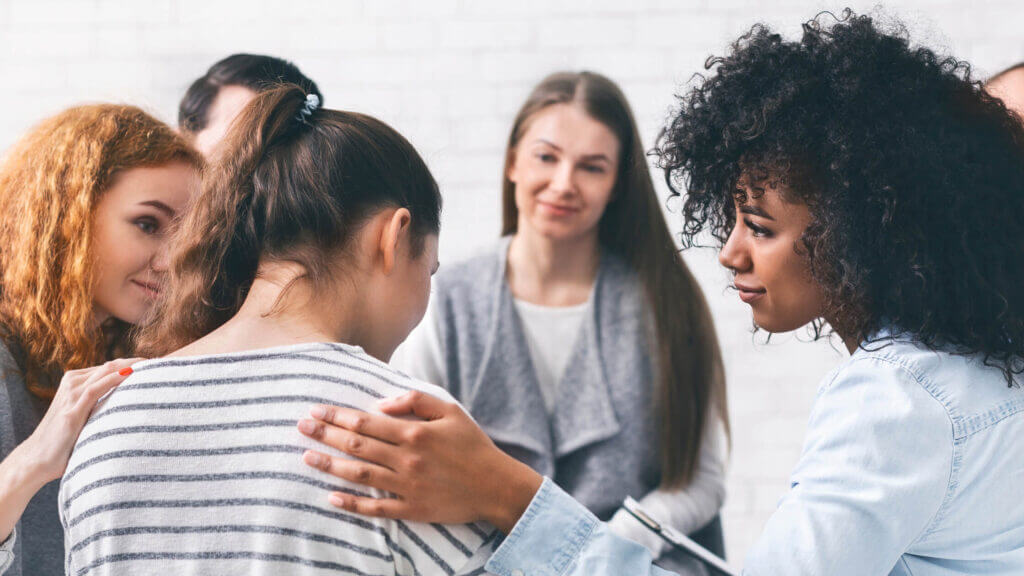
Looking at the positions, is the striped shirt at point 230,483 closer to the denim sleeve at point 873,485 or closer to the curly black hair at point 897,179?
the denim sleeve at point 873,485

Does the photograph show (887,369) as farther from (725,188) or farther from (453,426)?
(453,426)

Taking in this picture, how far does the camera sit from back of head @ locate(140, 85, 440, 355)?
0.94 meters

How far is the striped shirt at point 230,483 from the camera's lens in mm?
811

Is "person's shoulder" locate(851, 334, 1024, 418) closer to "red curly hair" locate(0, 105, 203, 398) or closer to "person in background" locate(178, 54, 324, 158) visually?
"red curly hair" locate(0, 105, 203, 398)

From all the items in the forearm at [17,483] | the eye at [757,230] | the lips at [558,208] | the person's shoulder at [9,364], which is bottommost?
the forearm at [17,483]

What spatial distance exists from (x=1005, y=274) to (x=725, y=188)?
0.33 m

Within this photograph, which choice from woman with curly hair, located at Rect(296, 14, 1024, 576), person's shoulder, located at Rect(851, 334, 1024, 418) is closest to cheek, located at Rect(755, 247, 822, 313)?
woman with curly hair, located at Rect(296, 14, 1024, 576)

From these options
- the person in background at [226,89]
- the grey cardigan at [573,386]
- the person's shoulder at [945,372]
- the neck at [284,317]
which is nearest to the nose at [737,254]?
the person's shoulder at [945,372]

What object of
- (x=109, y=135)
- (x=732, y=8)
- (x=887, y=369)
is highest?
(x=732, y=8)

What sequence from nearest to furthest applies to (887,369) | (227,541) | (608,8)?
1. (227,541)
2. (887,369)
3. (608,8)

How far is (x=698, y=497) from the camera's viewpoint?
1.86 metres

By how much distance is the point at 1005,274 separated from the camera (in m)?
0.95

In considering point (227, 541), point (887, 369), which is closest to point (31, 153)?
point (227, 541)

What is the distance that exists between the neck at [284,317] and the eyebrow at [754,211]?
448mm
